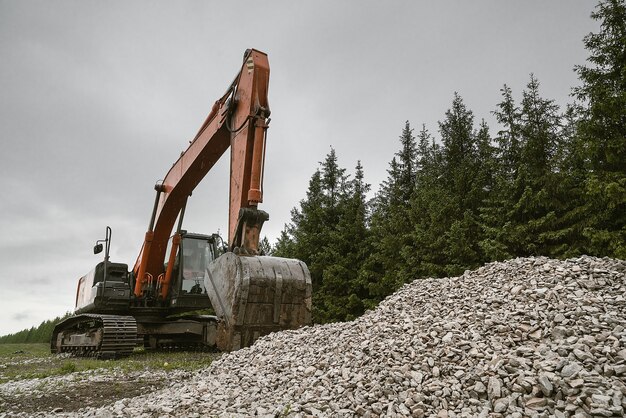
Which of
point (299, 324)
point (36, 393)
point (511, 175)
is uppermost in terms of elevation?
point (511, 175)

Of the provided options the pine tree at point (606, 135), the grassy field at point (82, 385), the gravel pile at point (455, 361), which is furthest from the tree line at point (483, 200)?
the grassy field at point (82, 385)

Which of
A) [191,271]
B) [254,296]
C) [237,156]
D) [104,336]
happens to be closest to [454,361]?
[254,296]

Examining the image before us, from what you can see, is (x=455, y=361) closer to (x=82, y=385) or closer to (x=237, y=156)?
(x=237, y=156)

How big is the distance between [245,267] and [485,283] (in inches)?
137

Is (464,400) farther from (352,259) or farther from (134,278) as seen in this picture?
(352,259)

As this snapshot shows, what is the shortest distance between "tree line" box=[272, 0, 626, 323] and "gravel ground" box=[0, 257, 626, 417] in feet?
26.2

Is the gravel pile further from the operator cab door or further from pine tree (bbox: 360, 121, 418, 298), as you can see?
pine tree (bbox: 360, 121, 418, 298)

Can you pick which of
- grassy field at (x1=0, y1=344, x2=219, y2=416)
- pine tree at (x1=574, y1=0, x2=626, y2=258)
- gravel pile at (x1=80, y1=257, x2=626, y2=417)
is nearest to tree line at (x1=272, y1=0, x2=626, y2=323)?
pine tree at (x1=574, y1=0, x2=626, y2=258)

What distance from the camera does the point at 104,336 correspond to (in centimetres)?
1020

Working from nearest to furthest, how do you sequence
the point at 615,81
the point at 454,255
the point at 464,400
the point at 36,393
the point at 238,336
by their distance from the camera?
the point at 464,400, the point at 36,393, the point at 238,336, the point at 615,81, the point at 454,255

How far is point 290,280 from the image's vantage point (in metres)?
6.91

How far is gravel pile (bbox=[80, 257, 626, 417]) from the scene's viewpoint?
12.2 feet

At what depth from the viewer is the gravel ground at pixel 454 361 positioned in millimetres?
3705

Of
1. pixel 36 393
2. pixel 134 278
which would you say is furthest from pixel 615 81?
pixel 36 393
